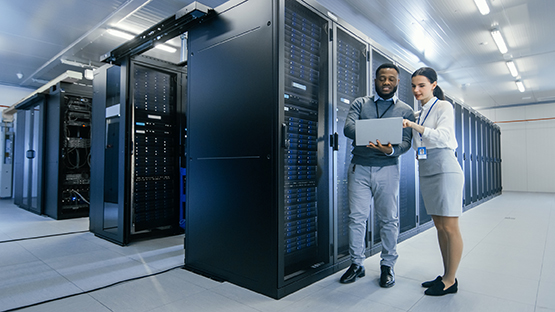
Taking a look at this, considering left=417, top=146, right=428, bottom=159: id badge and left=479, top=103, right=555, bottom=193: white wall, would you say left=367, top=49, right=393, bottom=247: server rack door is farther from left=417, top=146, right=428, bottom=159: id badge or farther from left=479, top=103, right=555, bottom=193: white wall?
left=479, top=103, right=555, bottom=193: white wall

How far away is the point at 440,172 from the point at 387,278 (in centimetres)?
79

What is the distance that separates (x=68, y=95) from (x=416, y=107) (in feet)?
17.4

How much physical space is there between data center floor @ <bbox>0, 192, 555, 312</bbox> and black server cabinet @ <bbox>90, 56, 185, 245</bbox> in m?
0.27

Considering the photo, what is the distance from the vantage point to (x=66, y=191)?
5.05 meters

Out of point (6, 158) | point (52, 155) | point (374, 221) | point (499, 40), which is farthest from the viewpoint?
point (6, 158)

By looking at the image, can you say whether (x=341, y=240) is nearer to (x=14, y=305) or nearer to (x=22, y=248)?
(x=14, y=305)

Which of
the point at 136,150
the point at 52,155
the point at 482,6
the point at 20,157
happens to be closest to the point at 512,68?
the point at 482,6

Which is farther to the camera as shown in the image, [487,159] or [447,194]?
[487,159]

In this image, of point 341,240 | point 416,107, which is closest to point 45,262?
point 341,240

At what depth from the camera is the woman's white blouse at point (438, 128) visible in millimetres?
1888

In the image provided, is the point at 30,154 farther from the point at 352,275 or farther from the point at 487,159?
the point at 487,159

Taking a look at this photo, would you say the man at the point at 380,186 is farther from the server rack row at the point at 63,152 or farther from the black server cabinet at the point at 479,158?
the black server cabinet at the point at 479,158

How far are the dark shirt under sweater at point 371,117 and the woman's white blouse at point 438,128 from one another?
10 cm

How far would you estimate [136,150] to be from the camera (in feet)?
11.3
